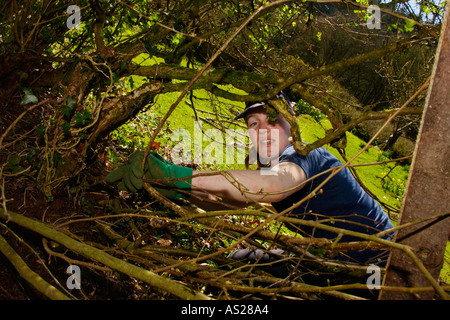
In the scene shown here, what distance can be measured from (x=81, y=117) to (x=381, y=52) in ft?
6.74

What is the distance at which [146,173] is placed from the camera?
2.14m

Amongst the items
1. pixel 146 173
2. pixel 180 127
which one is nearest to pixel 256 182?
pixel 146 173

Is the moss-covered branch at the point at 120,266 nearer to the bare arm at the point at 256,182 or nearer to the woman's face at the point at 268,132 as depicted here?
the bare arm at the point at 256,182

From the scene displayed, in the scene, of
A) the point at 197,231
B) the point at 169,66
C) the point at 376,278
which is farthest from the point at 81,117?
Answer: the point at 376,278

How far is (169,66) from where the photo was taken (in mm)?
2316

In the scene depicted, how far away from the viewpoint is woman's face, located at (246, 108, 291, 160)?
262 centimetres

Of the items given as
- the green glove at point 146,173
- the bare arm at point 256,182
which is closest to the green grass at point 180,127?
the bare arm at point 256,182

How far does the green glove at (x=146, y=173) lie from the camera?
2.08 m

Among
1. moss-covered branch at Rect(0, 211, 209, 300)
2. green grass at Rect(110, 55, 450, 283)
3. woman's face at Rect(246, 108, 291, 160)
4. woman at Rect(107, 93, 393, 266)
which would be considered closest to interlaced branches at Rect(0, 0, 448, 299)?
moss-covered branch at Rect(0, 211, 209, 300)

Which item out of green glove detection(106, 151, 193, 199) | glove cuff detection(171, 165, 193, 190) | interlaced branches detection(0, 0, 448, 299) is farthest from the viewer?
glove cuff detection(171, 165, 193, 190)

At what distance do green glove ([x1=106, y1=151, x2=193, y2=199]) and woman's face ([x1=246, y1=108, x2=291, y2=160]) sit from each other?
847 mm

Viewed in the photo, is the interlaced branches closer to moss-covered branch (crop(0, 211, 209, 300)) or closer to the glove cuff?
moss-covered branch (crop(0, 211, 209, 300))

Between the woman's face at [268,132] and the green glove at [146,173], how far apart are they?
0.85 m
